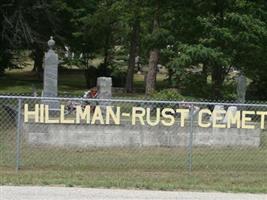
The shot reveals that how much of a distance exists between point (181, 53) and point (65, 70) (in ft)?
121

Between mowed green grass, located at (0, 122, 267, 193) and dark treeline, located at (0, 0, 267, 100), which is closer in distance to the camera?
mowed green grass, located at (0, 122, 267, 193)

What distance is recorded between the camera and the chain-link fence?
40.2ft

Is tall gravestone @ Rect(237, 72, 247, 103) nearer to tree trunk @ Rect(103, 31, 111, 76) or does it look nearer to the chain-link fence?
the chain-link fence

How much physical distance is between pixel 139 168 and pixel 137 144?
11.6 ft

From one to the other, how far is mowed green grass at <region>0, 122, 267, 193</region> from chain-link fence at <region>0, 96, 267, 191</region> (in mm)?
18

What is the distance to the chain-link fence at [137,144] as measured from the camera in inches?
482

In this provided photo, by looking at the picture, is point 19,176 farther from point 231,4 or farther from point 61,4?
→ point 61,4

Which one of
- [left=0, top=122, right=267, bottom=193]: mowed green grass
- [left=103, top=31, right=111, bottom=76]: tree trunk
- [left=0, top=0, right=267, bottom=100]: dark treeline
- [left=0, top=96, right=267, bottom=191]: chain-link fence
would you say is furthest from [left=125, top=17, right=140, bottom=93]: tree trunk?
[left=0, top=122, right=267, bottom=193]: mowed green grass

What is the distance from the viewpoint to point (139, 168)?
13008mm

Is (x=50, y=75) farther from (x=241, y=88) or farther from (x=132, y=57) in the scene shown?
(x=132, y=57)

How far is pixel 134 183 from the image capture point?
10.9 meters

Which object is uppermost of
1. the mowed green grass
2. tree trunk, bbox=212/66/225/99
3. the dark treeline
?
the dark treeline

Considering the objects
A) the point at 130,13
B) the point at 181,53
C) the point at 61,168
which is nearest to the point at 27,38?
the point at 130,13

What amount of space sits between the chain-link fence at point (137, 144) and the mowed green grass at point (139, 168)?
0.7 inches
